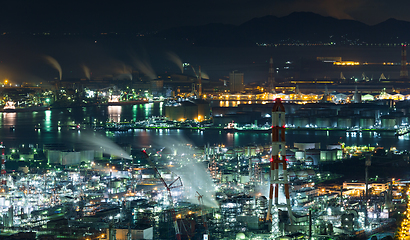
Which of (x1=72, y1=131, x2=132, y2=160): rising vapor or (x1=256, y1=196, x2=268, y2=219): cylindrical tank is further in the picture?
(x1=72, y1=131, x2=132, y2=160): rising vapor

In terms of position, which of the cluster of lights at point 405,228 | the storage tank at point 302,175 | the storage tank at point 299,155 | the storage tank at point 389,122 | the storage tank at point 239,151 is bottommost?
the cluster of lights at point 405,228

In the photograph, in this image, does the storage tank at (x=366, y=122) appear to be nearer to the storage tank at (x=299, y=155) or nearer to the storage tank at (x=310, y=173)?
the storage tank at (x=299, y=155)

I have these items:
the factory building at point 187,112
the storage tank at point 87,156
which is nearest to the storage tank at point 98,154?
the storage tank at point 87,156

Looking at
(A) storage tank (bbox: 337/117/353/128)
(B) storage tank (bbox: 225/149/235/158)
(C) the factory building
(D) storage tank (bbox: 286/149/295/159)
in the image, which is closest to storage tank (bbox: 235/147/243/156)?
(B) storage tank (bbox: 225/149/235/158)

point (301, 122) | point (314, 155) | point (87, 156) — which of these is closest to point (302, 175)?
point (314, 155)

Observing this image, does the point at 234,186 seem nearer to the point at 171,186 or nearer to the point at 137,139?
the point at 171,186

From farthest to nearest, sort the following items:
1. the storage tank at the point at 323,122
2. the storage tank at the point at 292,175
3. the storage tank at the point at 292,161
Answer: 1. the storage tank at the point at 323,122
2. the storage tank at the point at 292,161
3. the storage tank at the point at 292,175

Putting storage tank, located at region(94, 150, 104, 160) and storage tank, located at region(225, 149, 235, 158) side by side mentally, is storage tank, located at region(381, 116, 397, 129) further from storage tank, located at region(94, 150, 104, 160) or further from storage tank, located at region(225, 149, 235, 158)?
storage tank, located at region(94, 150, 104, 160)

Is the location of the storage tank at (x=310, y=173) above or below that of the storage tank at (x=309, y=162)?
below

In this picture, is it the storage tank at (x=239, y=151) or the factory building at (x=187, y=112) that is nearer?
the storage tank at (x=239, y=151)

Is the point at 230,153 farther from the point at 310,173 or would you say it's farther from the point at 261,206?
the point at 261,206

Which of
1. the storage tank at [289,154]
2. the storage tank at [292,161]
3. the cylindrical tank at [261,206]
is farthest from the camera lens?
the storage tank at [289,154]

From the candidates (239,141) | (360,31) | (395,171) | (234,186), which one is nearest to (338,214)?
(234,186)
